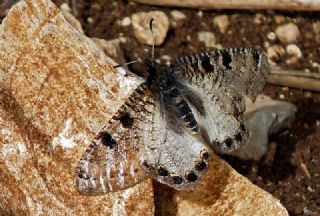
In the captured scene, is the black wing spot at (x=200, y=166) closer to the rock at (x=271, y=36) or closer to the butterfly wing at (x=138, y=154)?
the butterfly wing at (x=138, y=154)

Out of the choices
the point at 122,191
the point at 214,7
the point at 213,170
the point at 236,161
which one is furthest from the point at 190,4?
the point at 122,191

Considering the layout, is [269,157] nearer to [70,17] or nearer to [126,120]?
[126,120]

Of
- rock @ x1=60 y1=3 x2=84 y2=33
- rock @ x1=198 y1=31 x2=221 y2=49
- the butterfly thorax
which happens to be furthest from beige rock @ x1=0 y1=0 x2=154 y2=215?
rock @ x1=198 y1=31 x2=221 y2=49

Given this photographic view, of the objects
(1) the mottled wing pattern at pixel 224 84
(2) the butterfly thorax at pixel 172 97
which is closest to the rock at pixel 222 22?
(1) the mottled wing pattern at pixel 224 84

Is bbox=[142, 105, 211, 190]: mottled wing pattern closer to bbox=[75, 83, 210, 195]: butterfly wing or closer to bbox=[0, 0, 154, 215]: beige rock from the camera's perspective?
bbox=[75, 83, 210, 195]: butterfly wing

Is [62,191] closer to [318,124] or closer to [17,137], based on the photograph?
[17,137]

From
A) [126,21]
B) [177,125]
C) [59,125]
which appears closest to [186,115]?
[177,125]
